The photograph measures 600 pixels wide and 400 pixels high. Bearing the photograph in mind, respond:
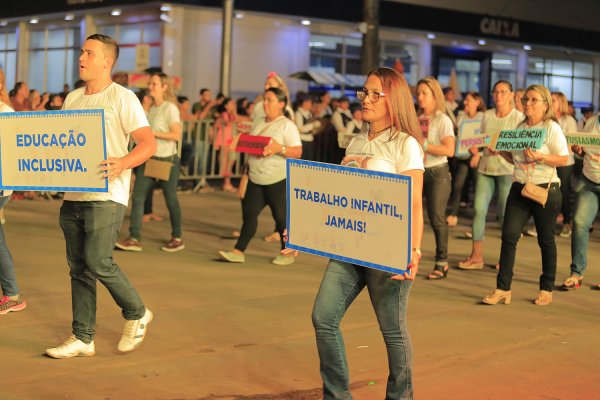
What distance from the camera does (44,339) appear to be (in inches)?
295

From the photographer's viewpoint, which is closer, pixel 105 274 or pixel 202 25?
pixel 105 274

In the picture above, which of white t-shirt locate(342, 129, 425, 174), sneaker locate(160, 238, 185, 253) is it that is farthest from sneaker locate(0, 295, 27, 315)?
white t-shirt locate(342, 129, 425, 174)

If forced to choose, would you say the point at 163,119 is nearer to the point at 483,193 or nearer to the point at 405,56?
the point at 483,193

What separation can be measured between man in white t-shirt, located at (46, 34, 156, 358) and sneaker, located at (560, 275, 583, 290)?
4946 millimetres

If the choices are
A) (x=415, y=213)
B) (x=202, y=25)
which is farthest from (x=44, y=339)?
(x=202, y=25)

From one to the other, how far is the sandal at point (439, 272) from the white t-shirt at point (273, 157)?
1.86m

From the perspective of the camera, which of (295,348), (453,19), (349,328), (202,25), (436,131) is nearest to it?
(295,348)

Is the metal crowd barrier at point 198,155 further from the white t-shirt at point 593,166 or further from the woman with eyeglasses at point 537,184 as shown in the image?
the woman with eyeglasses at point 537,184

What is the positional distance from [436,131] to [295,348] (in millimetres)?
3885

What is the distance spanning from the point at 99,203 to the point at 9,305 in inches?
82.4

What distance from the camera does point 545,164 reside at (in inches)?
362

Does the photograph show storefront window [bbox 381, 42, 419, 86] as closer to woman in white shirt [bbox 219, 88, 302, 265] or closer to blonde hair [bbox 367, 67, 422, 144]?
woman in white shirt [bbox 219, 88, 302, 265]

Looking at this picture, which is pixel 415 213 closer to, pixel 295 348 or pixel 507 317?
pixel 295 348

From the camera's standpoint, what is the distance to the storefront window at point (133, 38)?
2928 centimetres
